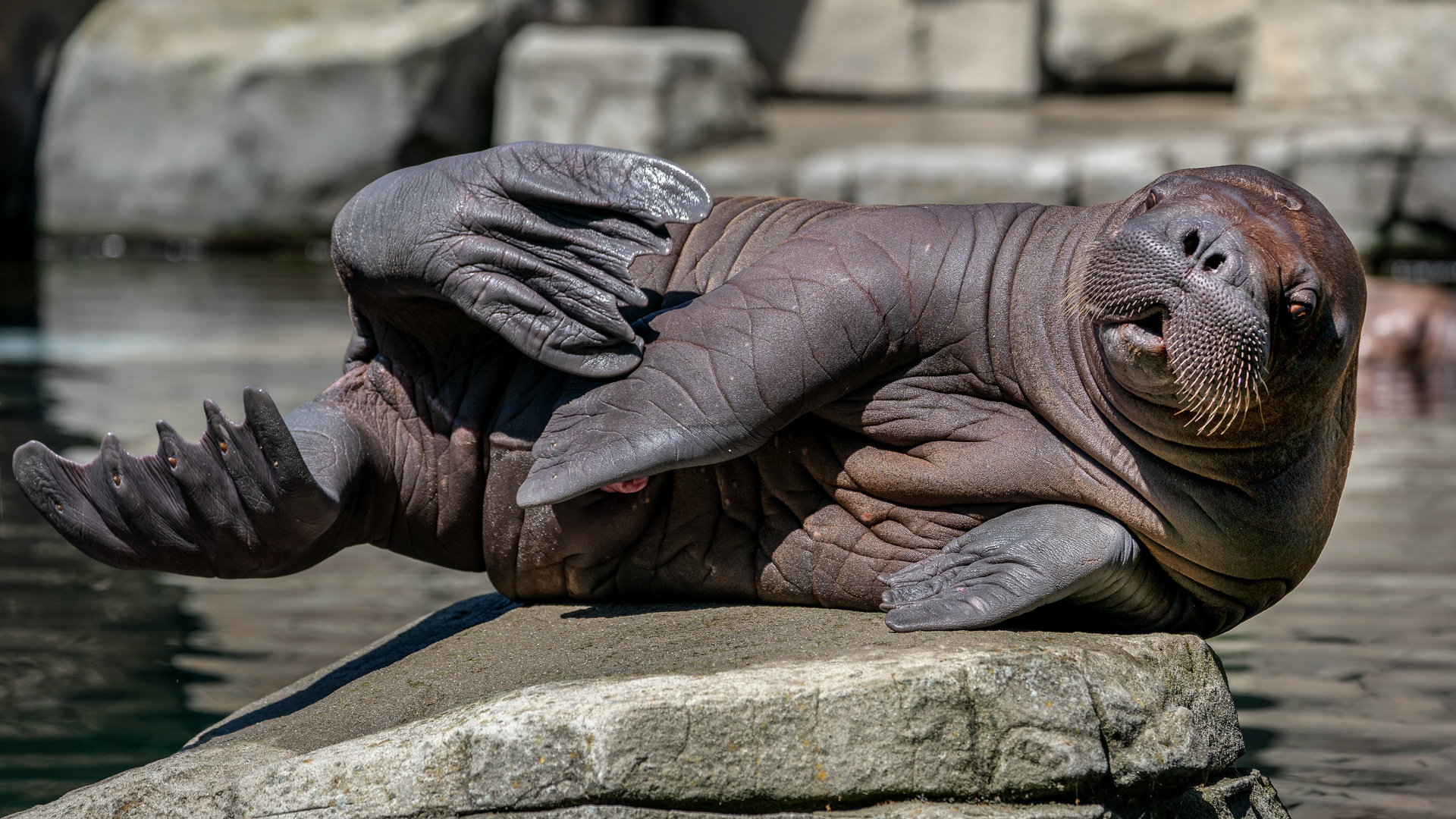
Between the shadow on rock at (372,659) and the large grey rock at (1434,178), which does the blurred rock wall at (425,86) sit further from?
the shadow on rock at (372,659)

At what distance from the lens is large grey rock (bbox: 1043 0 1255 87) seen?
58.2 ft

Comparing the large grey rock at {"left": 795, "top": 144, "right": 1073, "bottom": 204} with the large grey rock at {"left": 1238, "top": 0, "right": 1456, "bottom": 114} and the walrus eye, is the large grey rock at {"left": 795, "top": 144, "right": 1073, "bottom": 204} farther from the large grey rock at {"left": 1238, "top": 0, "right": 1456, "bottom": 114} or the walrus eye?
the walrus eye

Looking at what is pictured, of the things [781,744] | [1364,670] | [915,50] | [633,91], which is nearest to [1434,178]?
[915,50]

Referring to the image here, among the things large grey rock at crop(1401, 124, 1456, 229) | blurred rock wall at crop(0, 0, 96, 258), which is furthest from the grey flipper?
blurred rock wall at crop(0, 0, 96, 258)

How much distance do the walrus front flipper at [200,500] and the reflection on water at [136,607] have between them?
76 centimetres

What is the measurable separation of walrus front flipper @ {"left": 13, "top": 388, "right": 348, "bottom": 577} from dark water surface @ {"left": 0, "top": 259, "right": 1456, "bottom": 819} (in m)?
0.76

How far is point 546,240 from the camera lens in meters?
3.87

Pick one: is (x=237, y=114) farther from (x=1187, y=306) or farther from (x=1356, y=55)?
(x=1187, y=306)

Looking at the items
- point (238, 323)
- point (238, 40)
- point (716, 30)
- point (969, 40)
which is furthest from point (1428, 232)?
point (238, 40)

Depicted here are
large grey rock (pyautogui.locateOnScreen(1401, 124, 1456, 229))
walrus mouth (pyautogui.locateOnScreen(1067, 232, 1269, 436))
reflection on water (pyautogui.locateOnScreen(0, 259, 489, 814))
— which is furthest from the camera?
large grey rock (pyautogui.locateOnScreen(1401, 124, 1456, 229))

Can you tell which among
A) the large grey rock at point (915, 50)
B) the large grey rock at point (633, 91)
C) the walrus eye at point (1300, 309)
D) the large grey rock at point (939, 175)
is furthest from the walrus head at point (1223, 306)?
the large grey rock at point (915, 50)

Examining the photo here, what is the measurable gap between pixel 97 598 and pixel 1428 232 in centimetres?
1276

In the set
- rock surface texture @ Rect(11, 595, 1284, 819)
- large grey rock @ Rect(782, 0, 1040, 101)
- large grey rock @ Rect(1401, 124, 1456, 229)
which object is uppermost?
rock surface texture @ Rect(11, 595, 1284, 819)

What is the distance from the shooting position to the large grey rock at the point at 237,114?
647 inches
